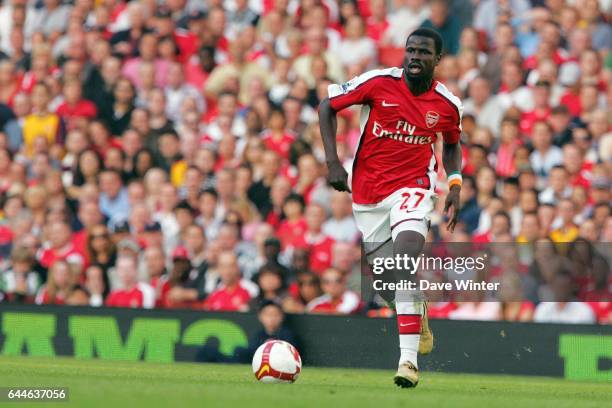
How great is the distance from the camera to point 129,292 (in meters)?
16.2

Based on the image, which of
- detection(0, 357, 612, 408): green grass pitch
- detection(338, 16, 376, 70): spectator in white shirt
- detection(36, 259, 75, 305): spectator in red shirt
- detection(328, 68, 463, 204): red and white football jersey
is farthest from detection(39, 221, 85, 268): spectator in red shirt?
detection(328, 68, 463, 204): red and white football jersey

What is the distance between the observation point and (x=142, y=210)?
1783 centimetres

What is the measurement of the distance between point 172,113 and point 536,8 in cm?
510

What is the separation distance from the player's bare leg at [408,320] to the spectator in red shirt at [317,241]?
17.3ft

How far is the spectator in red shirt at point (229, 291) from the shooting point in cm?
1568

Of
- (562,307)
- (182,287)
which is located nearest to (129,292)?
(182,287)

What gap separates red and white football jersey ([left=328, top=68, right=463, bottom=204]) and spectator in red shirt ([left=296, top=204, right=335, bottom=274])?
4.74 metres

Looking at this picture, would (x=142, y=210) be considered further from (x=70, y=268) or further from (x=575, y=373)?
(x=575, y=373)

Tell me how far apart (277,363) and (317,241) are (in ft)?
18.5

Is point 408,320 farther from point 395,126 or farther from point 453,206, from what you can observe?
point 395,126

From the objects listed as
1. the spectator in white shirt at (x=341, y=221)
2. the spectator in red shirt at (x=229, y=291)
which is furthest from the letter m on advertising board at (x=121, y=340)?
the spectator in white shirt at (x=341, y=221)

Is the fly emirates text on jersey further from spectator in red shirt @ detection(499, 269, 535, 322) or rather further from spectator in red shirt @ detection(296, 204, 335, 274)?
spectator in red shirt @ detection(296, 204, 335, 274)

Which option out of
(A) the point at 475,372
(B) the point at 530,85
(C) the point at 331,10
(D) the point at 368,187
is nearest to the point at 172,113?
(C) the point at 331,10

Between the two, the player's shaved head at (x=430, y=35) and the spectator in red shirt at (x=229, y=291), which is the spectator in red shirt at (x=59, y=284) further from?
the player's shaved head at (x=430, y=35)
